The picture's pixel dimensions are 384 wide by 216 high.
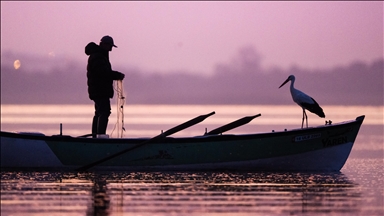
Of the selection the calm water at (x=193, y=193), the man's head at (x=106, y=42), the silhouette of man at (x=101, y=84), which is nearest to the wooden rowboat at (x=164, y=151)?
the calm water at (x=193, y=193)

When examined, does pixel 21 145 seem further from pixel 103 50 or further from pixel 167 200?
pixel 167 200

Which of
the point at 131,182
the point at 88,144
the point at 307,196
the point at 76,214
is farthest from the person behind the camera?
the point at 88,144

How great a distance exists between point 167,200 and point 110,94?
18.5 ft

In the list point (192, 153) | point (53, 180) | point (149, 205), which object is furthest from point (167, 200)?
point (192, 153)

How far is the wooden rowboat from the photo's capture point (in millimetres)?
18500

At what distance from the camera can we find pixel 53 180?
16.7m

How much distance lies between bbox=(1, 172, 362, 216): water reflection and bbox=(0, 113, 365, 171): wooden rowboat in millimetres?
453

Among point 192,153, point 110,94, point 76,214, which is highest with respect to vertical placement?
point 110,94

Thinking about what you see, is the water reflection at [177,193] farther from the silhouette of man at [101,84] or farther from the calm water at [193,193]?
the silhouette of man at [101,84]

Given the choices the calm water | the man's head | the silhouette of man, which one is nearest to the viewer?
the calm water

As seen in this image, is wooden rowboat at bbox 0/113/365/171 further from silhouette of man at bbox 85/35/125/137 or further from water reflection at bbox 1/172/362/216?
silhouette of man at bbox 85/35/125/137

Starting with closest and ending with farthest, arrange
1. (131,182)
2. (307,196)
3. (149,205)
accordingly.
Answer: (149,205) → (307,196) → (131,182)

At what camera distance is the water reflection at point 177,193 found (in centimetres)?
1288

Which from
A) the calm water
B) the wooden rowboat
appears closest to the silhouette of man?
the wooden rowboat
